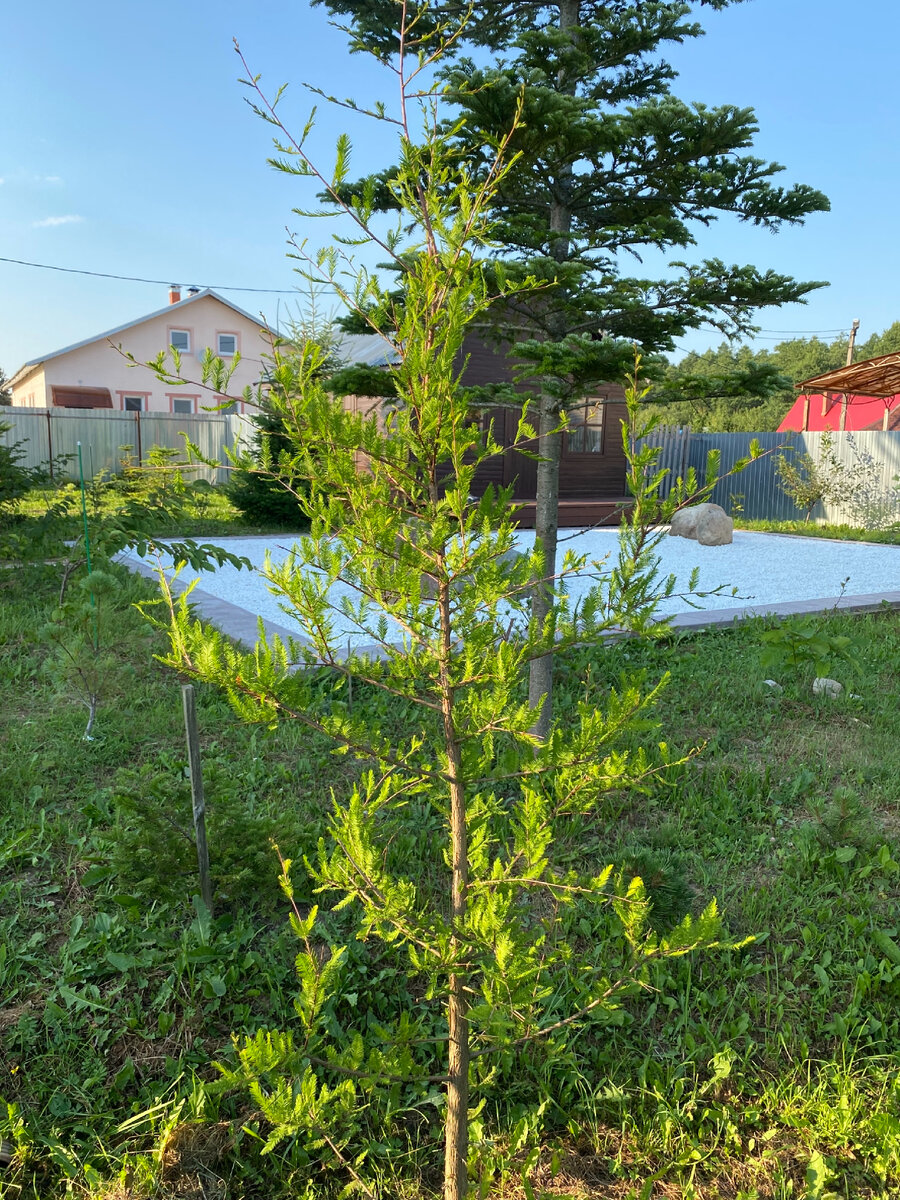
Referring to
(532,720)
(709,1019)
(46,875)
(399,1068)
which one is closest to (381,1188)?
(399,1068)

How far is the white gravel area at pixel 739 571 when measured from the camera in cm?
881

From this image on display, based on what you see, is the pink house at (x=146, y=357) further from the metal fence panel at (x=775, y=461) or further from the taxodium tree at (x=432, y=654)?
the taxodium tree at (x=432, y=654)

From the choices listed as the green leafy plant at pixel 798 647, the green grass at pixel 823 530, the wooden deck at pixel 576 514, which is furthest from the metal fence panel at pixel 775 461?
the green leafy plant at pixel 798 647

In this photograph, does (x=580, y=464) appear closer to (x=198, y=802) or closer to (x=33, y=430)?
(x=33, y=430)

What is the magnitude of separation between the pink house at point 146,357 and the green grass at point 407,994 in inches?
1074

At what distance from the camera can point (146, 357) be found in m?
31.2

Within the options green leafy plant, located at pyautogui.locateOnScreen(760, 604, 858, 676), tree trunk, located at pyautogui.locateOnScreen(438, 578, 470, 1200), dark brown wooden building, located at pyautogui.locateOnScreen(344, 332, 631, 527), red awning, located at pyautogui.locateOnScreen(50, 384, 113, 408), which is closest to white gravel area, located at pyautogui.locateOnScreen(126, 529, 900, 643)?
green leafy plant, located at pyautogui.locateOnScreen(760, 604, 858, 676)

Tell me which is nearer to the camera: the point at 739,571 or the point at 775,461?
the point at 739,571

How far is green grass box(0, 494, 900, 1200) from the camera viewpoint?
2.19 m

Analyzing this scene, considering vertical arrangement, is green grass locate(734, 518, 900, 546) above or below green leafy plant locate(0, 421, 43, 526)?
below

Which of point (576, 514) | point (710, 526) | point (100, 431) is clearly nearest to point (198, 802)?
point (710, 526)

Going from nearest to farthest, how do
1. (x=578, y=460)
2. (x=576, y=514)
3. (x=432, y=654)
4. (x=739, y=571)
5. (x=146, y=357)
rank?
(x=432, y=654) < (x=739, y=571) < (x=576, y=514) < (x=578, y=460) < (x=146, y=357)

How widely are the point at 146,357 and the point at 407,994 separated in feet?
106

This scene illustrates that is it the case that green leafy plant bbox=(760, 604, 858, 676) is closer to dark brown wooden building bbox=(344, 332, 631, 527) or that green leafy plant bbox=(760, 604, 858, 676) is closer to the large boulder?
the large boulder
